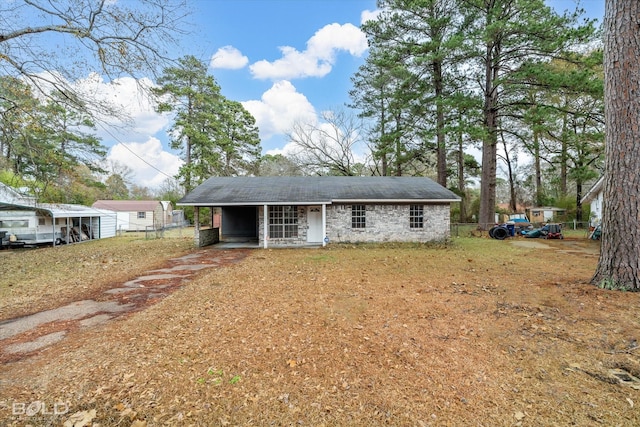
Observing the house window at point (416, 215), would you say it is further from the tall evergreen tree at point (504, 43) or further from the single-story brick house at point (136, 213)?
the single-story brick house at point (136, 213)

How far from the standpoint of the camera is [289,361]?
3.20 m

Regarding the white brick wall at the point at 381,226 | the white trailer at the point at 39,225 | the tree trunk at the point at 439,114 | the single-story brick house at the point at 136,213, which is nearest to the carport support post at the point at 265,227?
the white brick wall at the point at 381,226

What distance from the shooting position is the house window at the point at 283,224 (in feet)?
43.8

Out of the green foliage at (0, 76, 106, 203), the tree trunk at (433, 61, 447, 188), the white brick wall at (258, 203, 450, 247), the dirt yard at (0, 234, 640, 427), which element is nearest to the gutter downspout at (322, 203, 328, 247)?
the white brick wall at (258, 203, 450, 247)

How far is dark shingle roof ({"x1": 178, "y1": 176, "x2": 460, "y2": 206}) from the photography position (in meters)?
12.5

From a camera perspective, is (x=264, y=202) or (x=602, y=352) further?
(x=264, y=202)

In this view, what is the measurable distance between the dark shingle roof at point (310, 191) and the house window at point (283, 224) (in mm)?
896

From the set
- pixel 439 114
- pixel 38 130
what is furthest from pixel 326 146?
pixel 38 130

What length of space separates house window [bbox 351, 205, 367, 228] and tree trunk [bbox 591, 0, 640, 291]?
28.7 ft

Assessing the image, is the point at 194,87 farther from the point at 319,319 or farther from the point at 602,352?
the point at 602,352

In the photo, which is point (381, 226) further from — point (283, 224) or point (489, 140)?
point (489, 140)

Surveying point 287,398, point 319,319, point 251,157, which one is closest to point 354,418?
point 287,398

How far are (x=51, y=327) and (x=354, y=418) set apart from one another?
4.76 meters

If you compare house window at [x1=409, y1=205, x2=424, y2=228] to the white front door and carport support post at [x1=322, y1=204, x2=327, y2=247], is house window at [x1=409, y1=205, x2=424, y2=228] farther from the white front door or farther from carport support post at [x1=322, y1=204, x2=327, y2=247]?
the white front door
